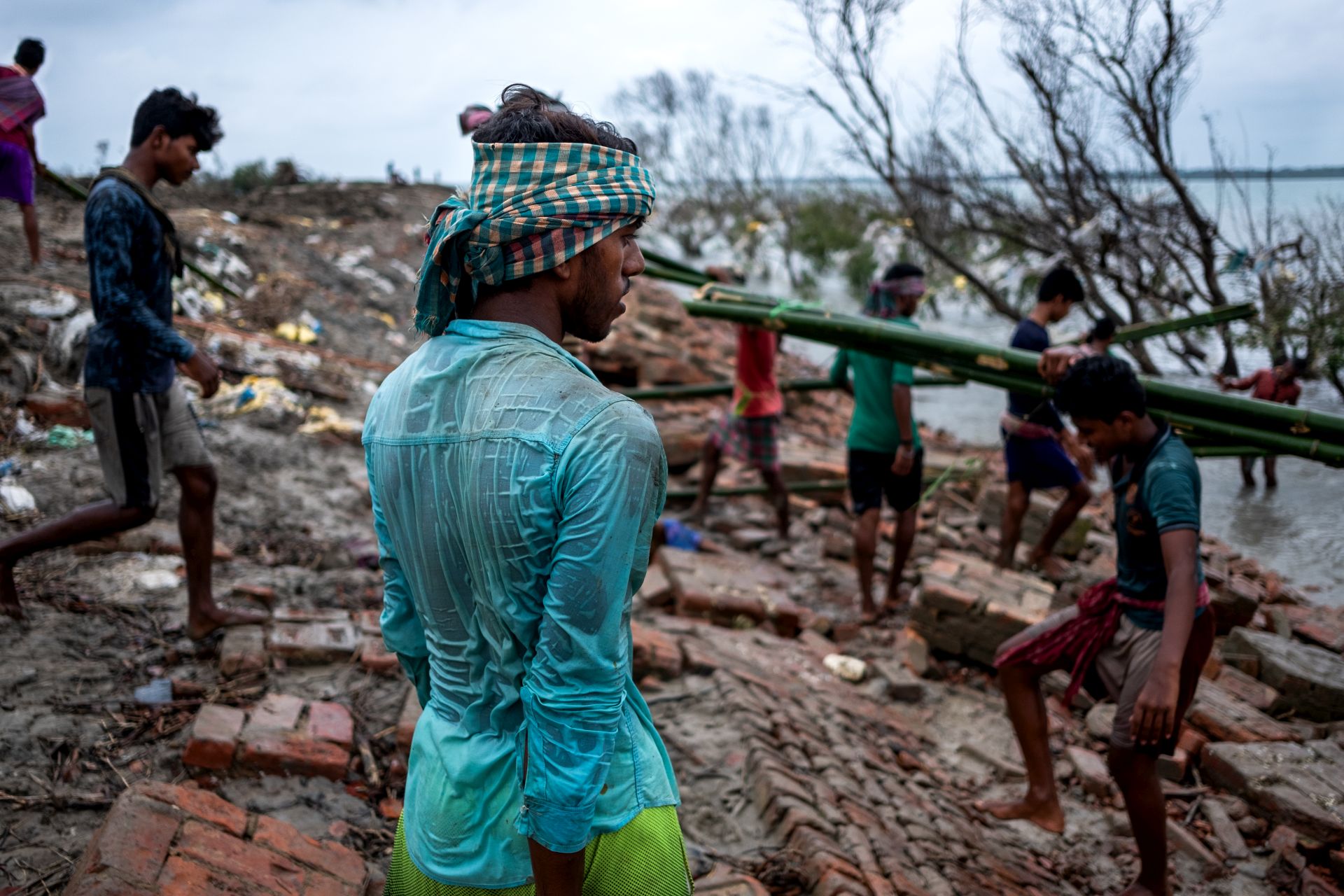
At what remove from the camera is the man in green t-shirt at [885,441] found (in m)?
4.57

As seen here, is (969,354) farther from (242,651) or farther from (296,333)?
(296,333)

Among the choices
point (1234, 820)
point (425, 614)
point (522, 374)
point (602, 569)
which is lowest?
point (1234, 820)

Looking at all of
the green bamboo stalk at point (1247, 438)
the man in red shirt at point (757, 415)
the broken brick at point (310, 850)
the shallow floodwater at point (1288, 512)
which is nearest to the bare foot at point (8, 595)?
the broken brick at point (310, 850)

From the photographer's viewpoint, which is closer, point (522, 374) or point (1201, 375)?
point (522, 374)

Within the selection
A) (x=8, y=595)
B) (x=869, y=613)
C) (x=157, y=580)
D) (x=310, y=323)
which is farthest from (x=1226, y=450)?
(x=310, y=323)

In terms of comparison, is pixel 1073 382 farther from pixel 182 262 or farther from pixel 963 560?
pixel 182 262

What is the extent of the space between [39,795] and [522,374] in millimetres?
2021

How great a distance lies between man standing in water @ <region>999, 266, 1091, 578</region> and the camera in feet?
15.8

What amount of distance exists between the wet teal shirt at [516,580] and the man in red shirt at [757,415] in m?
4.55

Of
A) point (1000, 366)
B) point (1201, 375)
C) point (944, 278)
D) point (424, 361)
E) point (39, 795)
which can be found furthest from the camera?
point (944, 278)

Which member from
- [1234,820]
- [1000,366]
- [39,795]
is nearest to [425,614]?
[39,795]

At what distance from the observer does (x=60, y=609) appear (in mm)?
3270

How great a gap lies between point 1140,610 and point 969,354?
0.98 metres

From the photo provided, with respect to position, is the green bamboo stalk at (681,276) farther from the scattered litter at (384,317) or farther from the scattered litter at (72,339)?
the scattered litter at (384,317)
